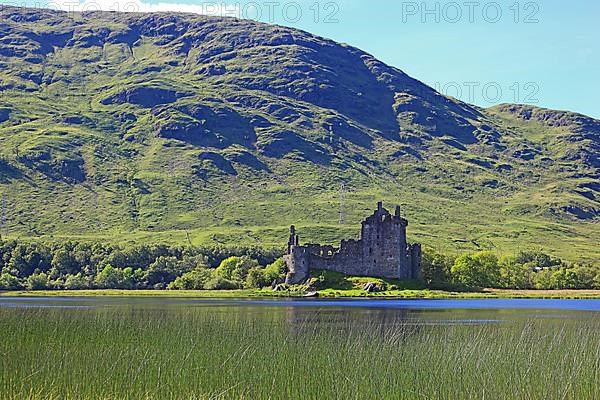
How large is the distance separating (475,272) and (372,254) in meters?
13.9

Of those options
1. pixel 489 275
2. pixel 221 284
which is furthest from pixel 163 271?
pixel 489 275

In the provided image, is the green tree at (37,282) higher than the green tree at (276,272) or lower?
lower

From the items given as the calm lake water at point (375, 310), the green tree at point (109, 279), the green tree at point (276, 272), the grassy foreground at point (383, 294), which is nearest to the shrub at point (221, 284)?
the green tree at point (276, 272)

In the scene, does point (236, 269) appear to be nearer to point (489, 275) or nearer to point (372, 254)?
point (372, 254)

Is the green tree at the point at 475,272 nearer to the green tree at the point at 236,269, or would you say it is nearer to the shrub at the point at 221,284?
the green tree at the point at 236,269

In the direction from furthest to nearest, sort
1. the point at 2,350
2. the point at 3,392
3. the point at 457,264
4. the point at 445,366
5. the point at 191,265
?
the point at 191,265 → the point at 457,264 → the point at 2,350 → the point at 445,366 → the point at 3,392

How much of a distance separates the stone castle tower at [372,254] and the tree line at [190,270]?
8.03 feet

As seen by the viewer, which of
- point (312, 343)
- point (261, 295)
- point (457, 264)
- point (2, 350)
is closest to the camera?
point (2, 350)

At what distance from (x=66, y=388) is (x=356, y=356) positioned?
10623mm

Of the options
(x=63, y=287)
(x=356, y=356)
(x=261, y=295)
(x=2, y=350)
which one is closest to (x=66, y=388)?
(x=2, y=350)

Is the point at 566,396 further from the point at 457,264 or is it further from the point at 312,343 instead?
the point at 457,264

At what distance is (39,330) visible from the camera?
1455 inches

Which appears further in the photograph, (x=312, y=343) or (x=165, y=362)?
(x=312, y=343)

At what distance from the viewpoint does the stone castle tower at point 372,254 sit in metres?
123
